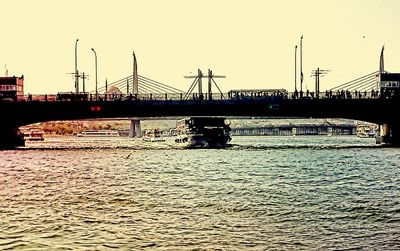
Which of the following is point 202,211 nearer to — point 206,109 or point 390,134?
point 206,109

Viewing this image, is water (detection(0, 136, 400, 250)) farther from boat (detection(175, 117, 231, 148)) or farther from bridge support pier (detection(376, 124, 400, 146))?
boat (detection(175, 117, 231, 148))

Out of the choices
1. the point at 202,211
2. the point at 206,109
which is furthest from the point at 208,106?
the point at 202,211

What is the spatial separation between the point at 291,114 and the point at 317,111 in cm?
441

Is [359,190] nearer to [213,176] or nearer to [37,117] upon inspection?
[213,176]

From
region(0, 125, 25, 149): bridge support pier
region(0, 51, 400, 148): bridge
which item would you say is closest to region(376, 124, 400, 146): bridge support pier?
region(0, 51, 400, 148): bridge

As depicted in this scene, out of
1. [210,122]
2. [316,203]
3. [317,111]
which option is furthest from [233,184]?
[210,122]

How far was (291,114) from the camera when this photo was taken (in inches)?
4451

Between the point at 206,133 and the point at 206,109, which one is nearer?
the point at 206,109

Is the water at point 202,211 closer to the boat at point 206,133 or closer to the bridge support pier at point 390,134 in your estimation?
the bridge support pier at point 390,134

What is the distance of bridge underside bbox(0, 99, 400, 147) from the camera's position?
4262 inches

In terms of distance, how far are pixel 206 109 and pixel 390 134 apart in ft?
117

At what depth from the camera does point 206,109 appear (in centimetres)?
11012

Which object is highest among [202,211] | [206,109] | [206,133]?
[206,109]

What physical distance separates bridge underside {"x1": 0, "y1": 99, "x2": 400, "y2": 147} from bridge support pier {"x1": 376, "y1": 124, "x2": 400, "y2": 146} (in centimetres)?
453
